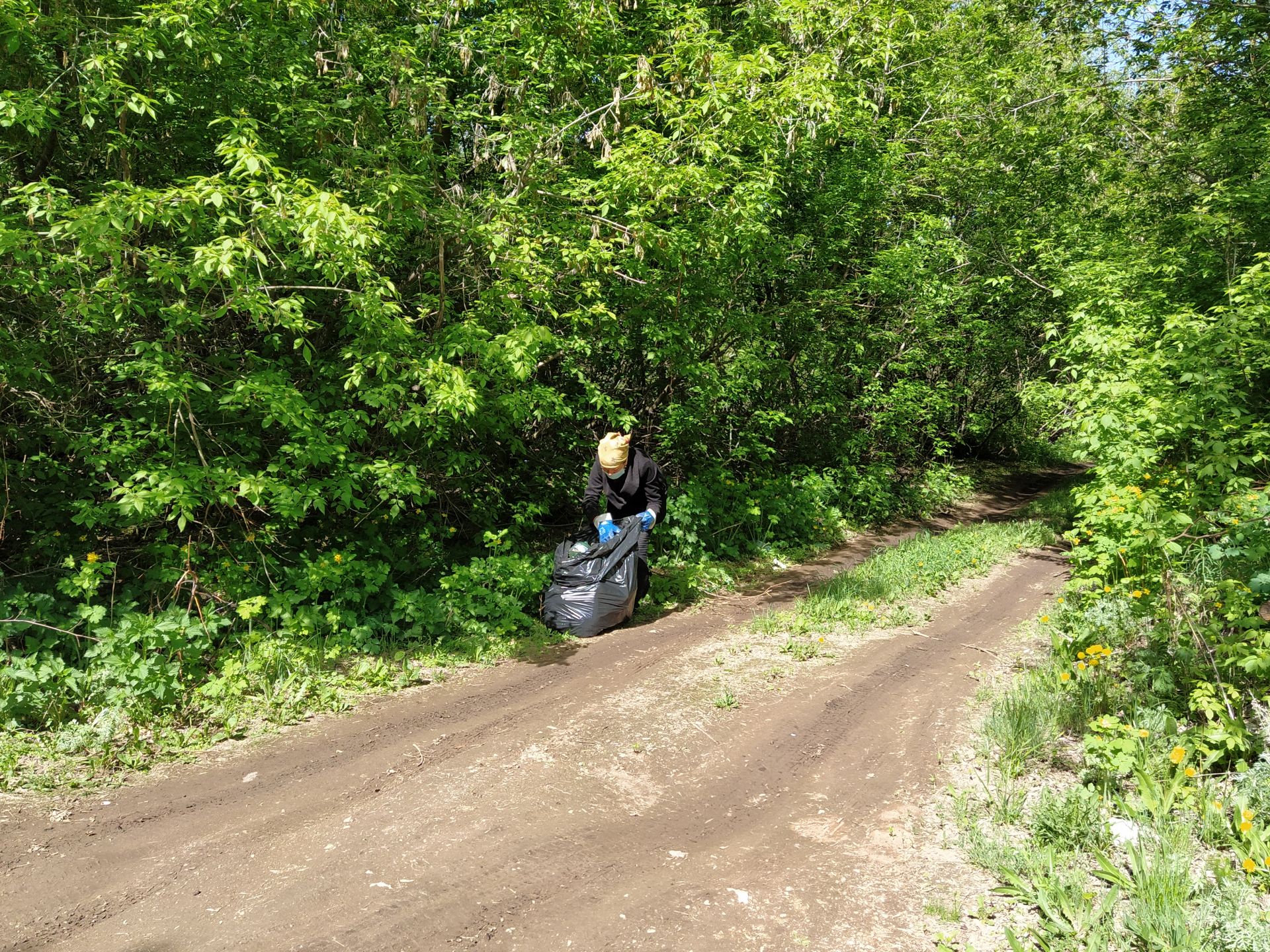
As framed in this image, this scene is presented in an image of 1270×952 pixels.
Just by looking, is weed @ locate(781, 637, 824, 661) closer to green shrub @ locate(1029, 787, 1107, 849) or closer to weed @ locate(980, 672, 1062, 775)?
weed @ locate(980, 672, 1062, 775)

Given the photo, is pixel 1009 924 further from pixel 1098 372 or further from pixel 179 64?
pixel 179 64

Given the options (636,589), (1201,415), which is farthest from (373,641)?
(1201,415)

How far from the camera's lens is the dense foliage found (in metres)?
4.63

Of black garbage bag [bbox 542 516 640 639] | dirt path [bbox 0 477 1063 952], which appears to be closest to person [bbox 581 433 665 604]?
black garbage bag [bbox 542 516 640 639]

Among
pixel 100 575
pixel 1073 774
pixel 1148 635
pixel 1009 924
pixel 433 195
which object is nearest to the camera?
pixel 1009 924

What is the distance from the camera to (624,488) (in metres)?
6.77

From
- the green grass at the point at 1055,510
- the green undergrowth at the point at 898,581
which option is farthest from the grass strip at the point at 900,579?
the green grass at the point at 1055,510

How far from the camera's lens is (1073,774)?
13.0 ft

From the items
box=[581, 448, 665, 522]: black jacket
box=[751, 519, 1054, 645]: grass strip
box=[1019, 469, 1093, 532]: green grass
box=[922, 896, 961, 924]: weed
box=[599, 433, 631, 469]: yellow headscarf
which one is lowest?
box=[1019, 469, 1093, 532]: green grass

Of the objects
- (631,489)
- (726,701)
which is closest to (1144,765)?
(726,701)

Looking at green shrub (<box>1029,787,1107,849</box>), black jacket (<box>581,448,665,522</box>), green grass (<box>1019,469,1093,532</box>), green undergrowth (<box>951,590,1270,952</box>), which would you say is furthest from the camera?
green grass (<box>1019,469,1093,532</box>)

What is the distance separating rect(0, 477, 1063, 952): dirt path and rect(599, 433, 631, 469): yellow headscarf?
190cm

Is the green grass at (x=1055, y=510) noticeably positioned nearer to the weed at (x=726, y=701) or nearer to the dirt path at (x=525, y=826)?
the dirt path at (x=525, y=826)

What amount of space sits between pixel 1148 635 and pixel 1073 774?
1145 millimetres
